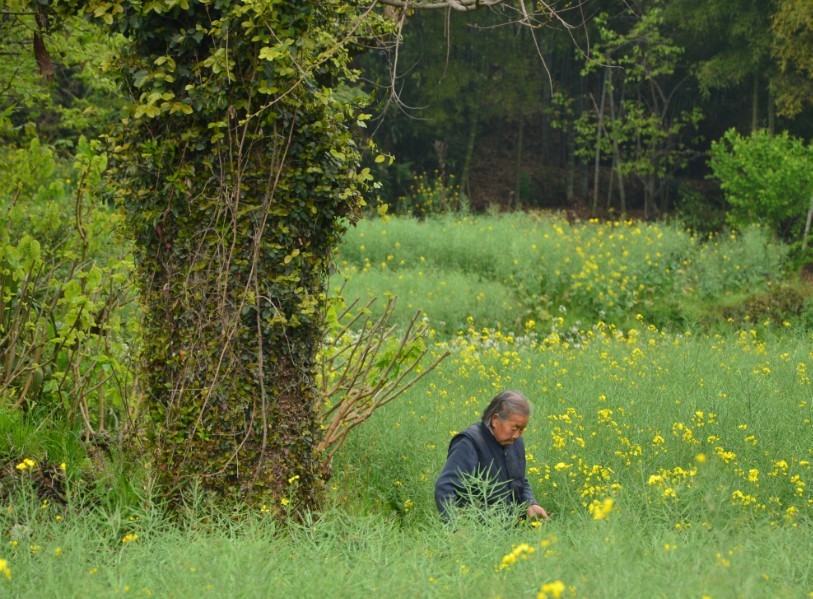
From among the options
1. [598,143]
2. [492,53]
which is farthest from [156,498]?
[492,53]

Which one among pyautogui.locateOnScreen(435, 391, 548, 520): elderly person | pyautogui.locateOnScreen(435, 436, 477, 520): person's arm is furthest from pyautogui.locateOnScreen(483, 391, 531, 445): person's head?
pyautogui.locateOnScreen(435, 436, 477, 520): person's arm

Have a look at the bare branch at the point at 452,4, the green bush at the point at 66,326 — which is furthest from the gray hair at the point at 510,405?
the green bush at the point at 66,326

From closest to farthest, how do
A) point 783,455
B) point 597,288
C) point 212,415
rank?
point 212,415 < point 783,455 < point 597,288

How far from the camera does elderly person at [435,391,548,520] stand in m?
4.77

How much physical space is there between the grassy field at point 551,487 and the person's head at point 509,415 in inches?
16.8

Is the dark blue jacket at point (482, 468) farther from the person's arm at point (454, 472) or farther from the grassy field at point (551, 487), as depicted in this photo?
the grassy field at point (551, 487)

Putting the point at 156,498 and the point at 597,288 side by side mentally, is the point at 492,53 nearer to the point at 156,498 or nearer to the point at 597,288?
the point at 597,288

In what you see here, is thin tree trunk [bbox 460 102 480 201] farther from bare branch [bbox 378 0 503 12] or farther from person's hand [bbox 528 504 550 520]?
person's hand [bbox 528 504 550 520]

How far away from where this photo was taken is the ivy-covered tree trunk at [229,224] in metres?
4.92

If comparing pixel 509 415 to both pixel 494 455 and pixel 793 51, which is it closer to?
pixel 494 455

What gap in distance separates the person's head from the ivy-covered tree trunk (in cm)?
100

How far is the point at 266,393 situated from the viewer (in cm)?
504

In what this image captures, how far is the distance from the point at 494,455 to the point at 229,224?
1771mm

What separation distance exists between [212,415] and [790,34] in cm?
1921
